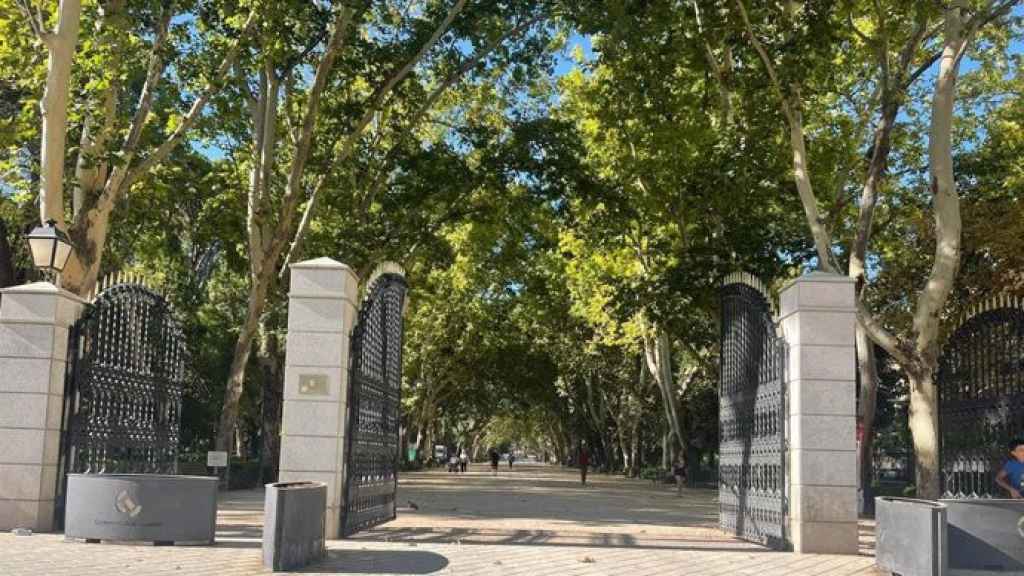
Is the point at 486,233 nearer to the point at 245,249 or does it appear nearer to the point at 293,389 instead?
the point at 245,249

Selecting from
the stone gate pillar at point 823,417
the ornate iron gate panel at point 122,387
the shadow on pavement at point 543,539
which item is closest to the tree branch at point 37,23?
the ornate iron gate panel at point 122,387

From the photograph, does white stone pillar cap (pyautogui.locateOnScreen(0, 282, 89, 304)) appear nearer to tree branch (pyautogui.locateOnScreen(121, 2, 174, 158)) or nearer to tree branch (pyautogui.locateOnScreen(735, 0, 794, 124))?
tree branch (pyautogui.locateOnScreen(121, 2, 174, 158))

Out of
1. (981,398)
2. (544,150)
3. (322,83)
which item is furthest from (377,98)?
(981,398)

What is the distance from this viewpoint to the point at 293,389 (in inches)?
500

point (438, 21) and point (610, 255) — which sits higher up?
point (438, 21)

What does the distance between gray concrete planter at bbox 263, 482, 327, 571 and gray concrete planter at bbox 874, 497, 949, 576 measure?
18.8 feet

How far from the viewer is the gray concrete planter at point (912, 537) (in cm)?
919

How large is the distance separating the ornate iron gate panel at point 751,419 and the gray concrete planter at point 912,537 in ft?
8.07

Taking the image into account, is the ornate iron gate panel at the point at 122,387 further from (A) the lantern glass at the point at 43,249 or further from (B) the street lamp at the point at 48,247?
(A) the lantern glass at the point at 43,249

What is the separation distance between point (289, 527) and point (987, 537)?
6.61m

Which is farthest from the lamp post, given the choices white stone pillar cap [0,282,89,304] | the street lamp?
white stone pillar cap [0,282,89,304]

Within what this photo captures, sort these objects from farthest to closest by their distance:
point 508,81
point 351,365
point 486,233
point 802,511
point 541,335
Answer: point 541,335 < point 486,233 < point 508,81 < point 351,365 < point 802,511

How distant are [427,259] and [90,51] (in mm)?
12928

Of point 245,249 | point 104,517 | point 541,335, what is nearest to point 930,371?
point 104,517
